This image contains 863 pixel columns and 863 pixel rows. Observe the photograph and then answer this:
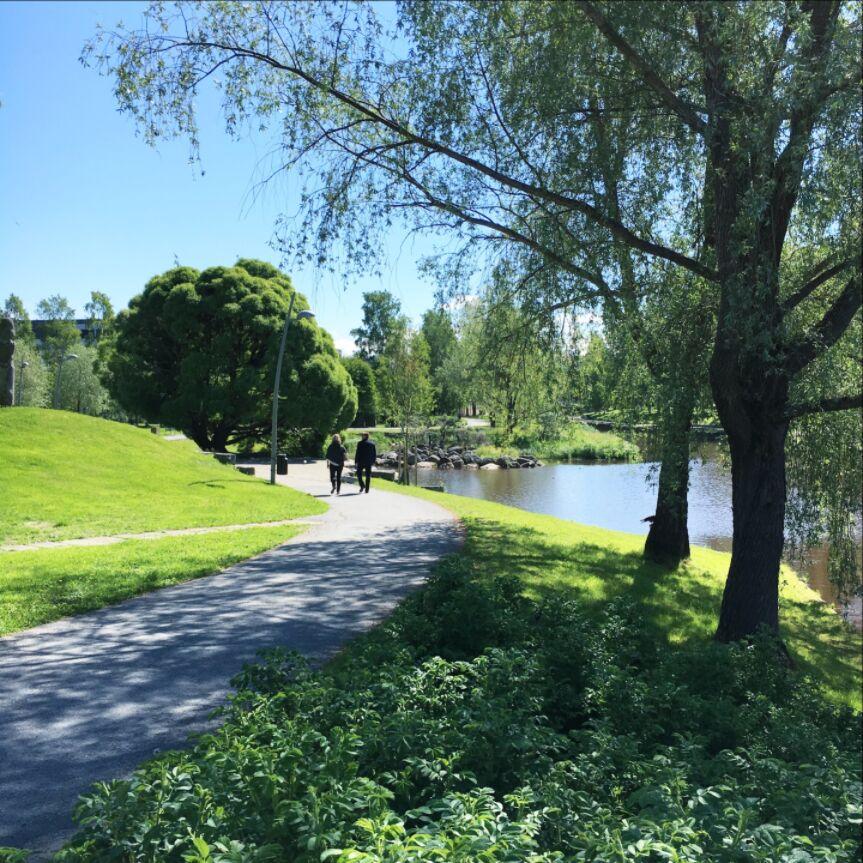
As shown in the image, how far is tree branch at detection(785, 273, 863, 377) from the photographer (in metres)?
7.67

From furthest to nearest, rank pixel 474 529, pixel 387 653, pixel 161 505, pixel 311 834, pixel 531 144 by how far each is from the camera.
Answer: pixel 161 505, pixel 474 529, pixel 531 144, pixel 387 653, pixel 311 834

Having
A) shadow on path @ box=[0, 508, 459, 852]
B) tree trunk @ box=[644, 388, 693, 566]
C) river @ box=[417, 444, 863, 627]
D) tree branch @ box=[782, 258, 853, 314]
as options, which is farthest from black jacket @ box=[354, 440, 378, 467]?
tree branch @ box=[782, 258, 853, 314]

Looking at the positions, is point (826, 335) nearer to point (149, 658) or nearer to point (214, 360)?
point (149, 658)

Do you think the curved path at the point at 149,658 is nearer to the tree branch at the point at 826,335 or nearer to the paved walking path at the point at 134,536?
the paved walking path at the point at 134,536

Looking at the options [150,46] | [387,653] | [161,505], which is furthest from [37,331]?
[387,653]

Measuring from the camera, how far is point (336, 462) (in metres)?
21.5

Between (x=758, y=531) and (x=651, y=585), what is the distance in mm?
3412

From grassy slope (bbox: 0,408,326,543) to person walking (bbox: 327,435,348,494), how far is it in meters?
1.31

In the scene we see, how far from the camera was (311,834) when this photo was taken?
2559mm

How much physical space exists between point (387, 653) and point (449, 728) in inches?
68.5

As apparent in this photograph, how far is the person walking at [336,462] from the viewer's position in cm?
2147

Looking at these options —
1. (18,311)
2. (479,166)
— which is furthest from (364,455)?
(18,311)

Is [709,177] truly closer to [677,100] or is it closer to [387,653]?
[677,100]

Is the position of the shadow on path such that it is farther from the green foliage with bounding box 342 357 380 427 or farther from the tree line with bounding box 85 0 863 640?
the green foliage with bounding box 342 357 380 427
